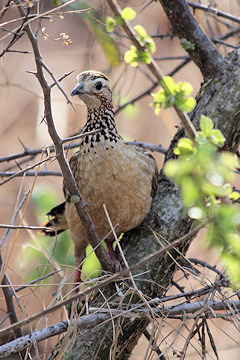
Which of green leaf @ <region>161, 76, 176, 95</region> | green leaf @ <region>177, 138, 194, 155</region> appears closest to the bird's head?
green leaf @ <region>161, 76, 176, 95</region>

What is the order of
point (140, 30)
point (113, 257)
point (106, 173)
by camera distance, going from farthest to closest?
point (113, 257) < point (106, 173) < point (140, 30)

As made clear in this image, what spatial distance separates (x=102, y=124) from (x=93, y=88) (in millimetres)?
258

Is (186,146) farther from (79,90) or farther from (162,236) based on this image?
(162,236)

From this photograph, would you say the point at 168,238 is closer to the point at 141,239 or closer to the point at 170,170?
the point at 141,239

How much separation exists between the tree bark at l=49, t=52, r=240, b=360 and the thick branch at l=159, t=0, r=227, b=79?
0.27 feet

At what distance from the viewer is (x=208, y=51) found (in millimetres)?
3785

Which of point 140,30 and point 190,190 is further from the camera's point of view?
point 140,30

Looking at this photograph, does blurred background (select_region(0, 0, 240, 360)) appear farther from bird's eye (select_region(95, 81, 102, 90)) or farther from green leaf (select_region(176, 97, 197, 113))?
green leaf (select_region(176, 97, 197, 113))

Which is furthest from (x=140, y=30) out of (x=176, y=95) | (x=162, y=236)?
(x=162, y=236)

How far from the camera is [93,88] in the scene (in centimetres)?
336

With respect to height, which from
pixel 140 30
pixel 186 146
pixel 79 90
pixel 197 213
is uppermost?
pixel 79 90

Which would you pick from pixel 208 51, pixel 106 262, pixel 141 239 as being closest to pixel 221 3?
pixel 208 51

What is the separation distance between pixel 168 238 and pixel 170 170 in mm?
2057

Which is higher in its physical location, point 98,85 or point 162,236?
point 98,85
